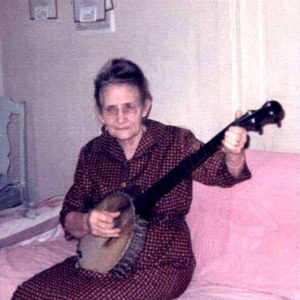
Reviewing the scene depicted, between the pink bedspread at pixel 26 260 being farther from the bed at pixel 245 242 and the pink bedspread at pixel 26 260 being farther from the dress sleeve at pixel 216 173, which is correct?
the dress sleeve at pixel 216 173

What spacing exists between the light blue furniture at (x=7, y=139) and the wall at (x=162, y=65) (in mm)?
99

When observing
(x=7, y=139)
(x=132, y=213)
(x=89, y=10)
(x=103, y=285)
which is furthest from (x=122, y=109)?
(x=7, y=139)

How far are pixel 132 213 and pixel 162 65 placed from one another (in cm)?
97

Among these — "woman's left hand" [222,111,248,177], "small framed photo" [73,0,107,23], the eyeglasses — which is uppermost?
"small framed photo" [73,0,107,23]

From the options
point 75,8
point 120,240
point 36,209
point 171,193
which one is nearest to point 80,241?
point 120,240

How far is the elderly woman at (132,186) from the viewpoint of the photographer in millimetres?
1704

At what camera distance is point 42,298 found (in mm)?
1714

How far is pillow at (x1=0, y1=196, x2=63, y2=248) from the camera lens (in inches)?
94.4

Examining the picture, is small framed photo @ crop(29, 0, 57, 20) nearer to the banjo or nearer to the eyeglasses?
the eyeglasses

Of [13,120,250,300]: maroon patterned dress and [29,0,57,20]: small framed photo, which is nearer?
[13,120,250,300]: maroon patterned dress

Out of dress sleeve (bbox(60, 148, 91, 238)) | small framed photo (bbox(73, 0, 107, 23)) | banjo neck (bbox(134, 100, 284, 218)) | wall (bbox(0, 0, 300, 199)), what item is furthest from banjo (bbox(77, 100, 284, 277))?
small framed photo (bbox(73, 0, 107, 23))

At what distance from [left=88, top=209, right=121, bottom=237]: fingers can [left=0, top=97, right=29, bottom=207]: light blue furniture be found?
149cm

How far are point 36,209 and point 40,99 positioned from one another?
2.65 ft

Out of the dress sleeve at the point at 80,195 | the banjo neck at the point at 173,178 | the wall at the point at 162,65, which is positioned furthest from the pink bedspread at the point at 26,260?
the wall at the point at 162,65
